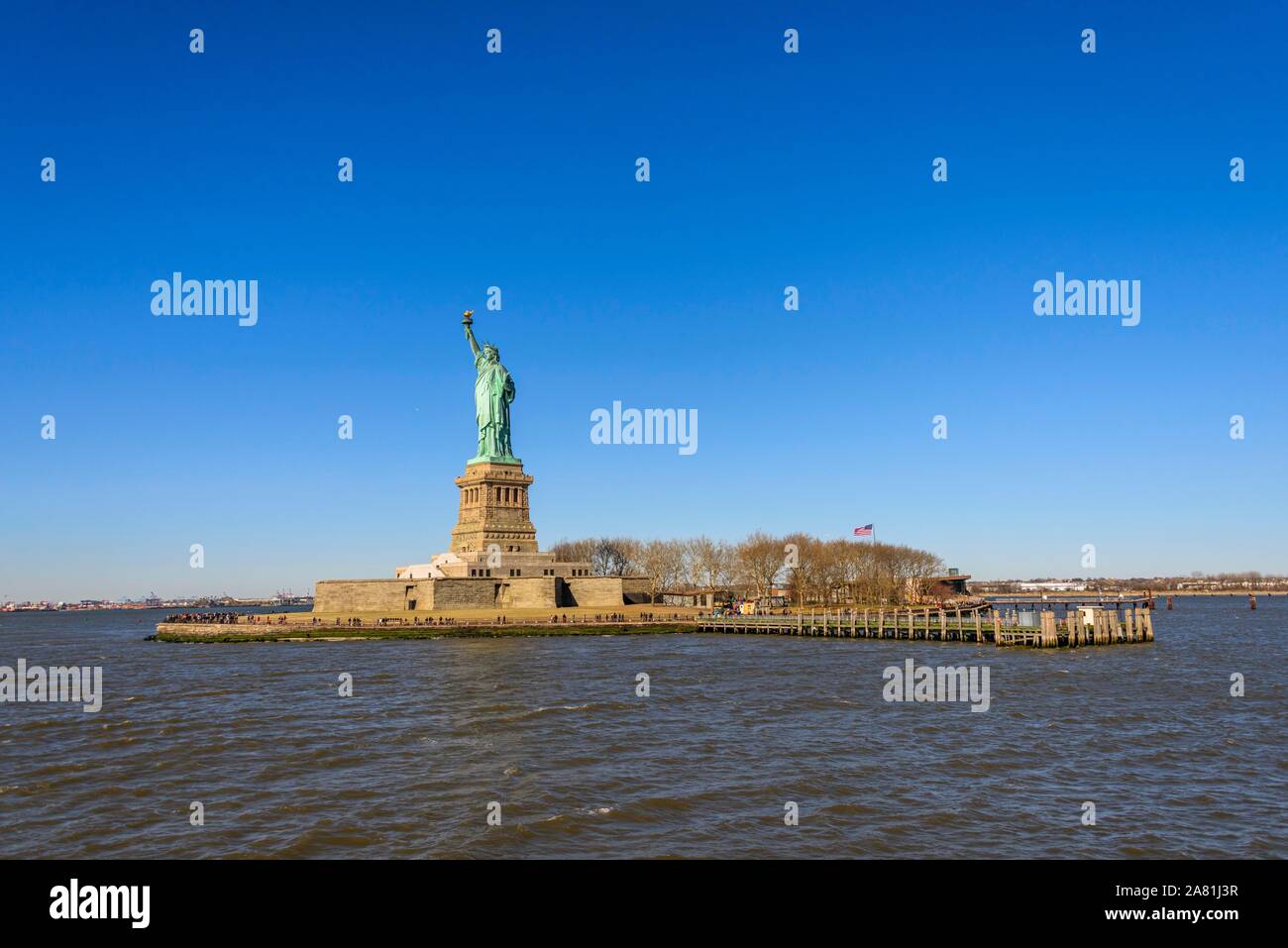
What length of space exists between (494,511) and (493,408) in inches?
432

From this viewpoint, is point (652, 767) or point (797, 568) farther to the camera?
point (797, 568)

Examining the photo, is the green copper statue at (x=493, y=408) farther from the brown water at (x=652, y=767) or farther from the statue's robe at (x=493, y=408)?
the brown water at (x=652, y=767)

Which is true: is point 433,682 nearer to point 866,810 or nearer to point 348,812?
point 348,812

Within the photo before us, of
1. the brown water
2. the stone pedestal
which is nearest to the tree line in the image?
the stone pedestal

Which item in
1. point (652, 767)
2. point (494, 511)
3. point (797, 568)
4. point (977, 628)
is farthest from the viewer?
point (797, 568)

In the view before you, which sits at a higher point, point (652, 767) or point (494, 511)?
point (494, 511)

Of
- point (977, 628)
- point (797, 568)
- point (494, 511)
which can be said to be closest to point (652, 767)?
point (977, 628)

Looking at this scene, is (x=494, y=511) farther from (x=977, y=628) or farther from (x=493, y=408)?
(x=977, y=628)

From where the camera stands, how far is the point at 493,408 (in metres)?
92.7

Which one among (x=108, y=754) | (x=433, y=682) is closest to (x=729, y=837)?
(x=108, y=754)

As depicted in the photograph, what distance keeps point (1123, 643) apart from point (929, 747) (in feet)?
146

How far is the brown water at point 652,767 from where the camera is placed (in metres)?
17.6

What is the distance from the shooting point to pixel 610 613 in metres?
81.2
